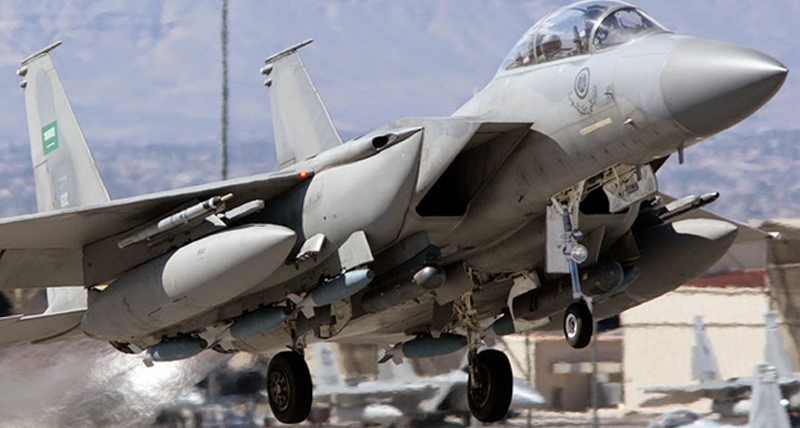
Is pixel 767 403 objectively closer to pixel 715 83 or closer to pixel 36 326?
pixel 715 83

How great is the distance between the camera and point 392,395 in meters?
14.3

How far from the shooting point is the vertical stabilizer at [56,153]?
12.3 m

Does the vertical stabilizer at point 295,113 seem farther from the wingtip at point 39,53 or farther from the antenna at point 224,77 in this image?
the antenna at point 224,77

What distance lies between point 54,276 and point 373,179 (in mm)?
3130

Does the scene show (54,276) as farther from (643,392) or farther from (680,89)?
(643,392)

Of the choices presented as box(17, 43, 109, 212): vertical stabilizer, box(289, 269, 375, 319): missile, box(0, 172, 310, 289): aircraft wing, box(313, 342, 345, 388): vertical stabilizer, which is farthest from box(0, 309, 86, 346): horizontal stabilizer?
box(313, 342, 345, 388): vertical stabilizer

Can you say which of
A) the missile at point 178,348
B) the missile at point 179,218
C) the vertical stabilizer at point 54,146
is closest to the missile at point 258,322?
the missile at point 178,348

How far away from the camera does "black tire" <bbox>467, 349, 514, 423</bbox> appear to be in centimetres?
1139

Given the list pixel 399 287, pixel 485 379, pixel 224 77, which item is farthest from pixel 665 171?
pixel 399 287

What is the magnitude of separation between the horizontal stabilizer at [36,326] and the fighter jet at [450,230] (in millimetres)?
21

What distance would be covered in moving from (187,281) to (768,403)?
552 cm

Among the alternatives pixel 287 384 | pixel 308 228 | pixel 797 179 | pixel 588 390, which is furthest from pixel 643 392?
pixel 797 179

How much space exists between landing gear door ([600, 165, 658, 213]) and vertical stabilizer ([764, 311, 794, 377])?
4.26m

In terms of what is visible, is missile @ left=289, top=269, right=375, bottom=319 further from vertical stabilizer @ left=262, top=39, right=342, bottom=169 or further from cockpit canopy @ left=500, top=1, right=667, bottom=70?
vertical stabilizer @ left=262, top=39, right=342, bottom=169
